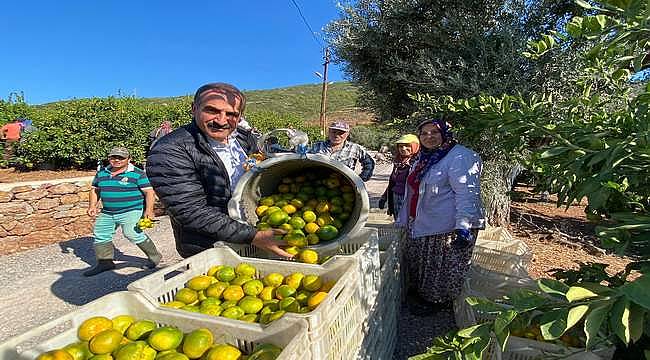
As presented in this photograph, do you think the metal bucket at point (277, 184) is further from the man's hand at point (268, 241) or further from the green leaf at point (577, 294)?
the green leaf at point (577, 294)

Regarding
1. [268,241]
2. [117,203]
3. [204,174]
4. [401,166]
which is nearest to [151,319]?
[268,241]

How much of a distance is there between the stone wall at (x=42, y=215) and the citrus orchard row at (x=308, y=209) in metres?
6.50

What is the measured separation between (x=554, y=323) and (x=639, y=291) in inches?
6.9

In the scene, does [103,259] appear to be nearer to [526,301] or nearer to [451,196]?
[451,196]

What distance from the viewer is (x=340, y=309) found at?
1.62 m

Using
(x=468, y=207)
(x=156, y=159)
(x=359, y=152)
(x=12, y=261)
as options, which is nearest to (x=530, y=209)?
(x=359, y=152)

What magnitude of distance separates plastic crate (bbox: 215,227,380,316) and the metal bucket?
0.05 m

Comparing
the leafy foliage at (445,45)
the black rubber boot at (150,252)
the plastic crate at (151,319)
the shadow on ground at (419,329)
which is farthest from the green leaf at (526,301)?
the black rubber boot at (150,252)

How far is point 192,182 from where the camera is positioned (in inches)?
79.8

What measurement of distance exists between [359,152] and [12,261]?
234 inches

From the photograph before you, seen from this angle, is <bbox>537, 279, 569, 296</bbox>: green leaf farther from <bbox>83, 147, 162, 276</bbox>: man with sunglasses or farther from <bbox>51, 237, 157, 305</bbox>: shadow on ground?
<bbox>83, 147, 162, 276</bbox>: man with sunglasses

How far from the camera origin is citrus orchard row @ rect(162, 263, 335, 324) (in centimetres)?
163

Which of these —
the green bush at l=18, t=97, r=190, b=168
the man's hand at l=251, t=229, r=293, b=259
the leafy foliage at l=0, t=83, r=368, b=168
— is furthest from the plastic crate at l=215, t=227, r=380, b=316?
the green bush at l=18, t=97, r=190, b=168

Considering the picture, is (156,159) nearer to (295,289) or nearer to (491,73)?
(295,289)
